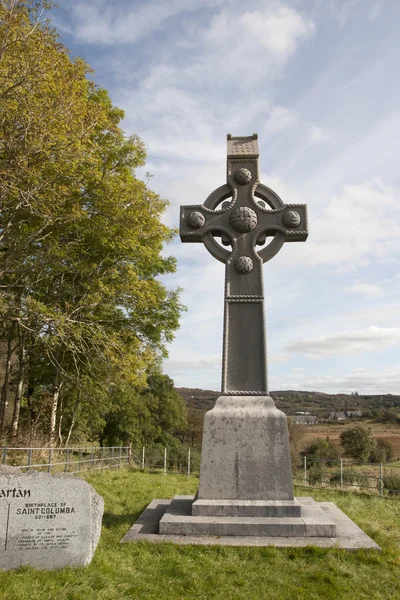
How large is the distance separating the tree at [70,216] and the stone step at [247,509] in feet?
19.1

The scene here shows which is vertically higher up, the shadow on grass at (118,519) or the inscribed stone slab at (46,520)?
the inscribed stone slab at (46,520)

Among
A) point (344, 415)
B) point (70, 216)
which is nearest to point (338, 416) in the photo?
point (344, 415)

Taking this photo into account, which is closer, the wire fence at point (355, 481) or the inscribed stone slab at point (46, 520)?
the inscribed stone slab at point (46, 520)

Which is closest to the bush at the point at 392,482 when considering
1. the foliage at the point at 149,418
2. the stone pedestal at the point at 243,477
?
the stone pedestal at the point at 243,477

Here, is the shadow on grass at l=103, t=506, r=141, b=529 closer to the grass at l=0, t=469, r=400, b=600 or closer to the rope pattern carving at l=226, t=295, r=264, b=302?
the grass at l=0, t=469, r=400, b=600

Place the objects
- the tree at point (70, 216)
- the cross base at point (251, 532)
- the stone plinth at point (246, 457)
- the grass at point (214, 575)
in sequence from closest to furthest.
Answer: the grass at point (214, 575)
the cross base at point (251, 532)
the stone plinth at point (246, 457)
the tree at point (70, 216)

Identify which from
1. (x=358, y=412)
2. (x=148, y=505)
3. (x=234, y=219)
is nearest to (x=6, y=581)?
(x=148, y=505)

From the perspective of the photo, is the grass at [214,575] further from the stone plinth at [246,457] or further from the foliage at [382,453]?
the foliage at [382,453]

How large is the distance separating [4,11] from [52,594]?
33.7ft

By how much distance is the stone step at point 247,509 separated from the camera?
21.2 feet

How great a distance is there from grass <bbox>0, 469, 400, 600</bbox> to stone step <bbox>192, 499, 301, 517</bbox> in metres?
0.86

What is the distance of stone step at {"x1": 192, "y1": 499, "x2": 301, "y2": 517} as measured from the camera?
6465 millimetres

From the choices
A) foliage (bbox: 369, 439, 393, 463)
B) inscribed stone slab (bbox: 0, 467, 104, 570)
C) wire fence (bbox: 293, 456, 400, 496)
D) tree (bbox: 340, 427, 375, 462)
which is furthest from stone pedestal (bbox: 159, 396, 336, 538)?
tree (bbox: 340, 427, 375, 462)

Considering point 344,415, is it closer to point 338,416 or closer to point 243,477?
point 338,416
